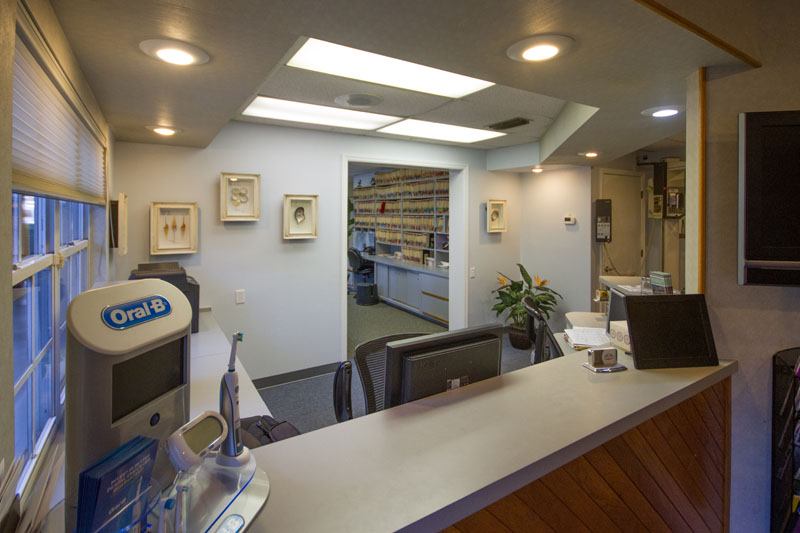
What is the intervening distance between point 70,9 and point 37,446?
1388 millimetres

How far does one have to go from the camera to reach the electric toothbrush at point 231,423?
834mm

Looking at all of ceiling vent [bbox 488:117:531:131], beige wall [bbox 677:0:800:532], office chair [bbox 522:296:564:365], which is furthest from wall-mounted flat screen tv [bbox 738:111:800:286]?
ceiling vent [bbox 488:117:531:131]

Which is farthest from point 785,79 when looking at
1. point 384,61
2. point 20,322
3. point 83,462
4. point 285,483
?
point 20,322

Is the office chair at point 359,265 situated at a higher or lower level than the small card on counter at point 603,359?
higher

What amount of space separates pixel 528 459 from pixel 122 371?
3.05 feet

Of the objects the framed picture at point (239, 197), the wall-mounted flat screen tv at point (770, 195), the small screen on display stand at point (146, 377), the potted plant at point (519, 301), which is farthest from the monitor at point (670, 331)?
the potted plant at point (519, 301)

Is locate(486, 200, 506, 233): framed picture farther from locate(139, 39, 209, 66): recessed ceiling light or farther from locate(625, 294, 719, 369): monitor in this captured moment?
locate(139, 39, 209, 66): recessed ceiling light

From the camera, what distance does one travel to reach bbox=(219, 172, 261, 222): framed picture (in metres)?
3.82

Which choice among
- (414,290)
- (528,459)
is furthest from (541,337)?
(414,290)

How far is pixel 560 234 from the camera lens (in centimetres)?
555

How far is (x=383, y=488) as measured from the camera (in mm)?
973

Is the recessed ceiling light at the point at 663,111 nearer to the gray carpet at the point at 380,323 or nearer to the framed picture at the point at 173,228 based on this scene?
the framed picture at the point at 173,228

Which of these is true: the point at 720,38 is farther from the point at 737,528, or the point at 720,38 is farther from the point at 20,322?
the point at 20,322

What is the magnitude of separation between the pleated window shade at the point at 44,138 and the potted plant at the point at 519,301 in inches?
178
